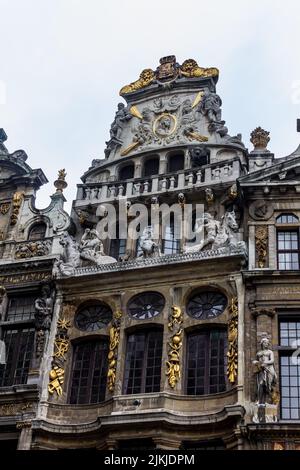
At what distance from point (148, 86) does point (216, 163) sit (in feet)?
19.5

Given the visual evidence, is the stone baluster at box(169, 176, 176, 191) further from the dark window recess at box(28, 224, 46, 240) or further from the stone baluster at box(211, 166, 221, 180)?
the dark window recess at box(28, 224, 46, 240)

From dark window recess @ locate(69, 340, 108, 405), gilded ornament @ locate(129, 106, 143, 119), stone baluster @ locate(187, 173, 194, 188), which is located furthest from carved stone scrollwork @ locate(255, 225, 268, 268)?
gilded ornament @ locate(129, 106, 143, 119)

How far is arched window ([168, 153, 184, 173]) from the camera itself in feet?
104

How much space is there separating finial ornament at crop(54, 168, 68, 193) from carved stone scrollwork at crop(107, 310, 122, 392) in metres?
7.21

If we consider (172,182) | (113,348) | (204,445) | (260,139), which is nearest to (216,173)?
(172,182)

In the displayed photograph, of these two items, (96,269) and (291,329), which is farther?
(96,269)

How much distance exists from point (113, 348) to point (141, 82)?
12646 mm

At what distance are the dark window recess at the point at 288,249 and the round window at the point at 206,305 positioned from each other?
236 centimetres

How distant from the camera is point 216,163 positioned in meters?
29.7

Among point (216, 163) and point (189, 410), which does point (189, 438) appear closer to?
point (189, 410)

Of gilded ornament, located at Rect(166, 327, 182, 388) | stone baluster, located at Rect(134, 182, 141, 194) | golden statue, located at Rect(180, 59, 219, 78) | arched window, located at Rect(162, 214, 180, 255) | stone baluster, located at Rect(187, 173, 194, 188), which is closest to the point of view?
gilded ornament, located at Rect(166, 327, 182, 388)

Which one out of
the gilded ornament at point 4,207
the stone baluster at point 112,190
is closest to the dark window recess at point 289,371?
the stone baluster at point 112,190
